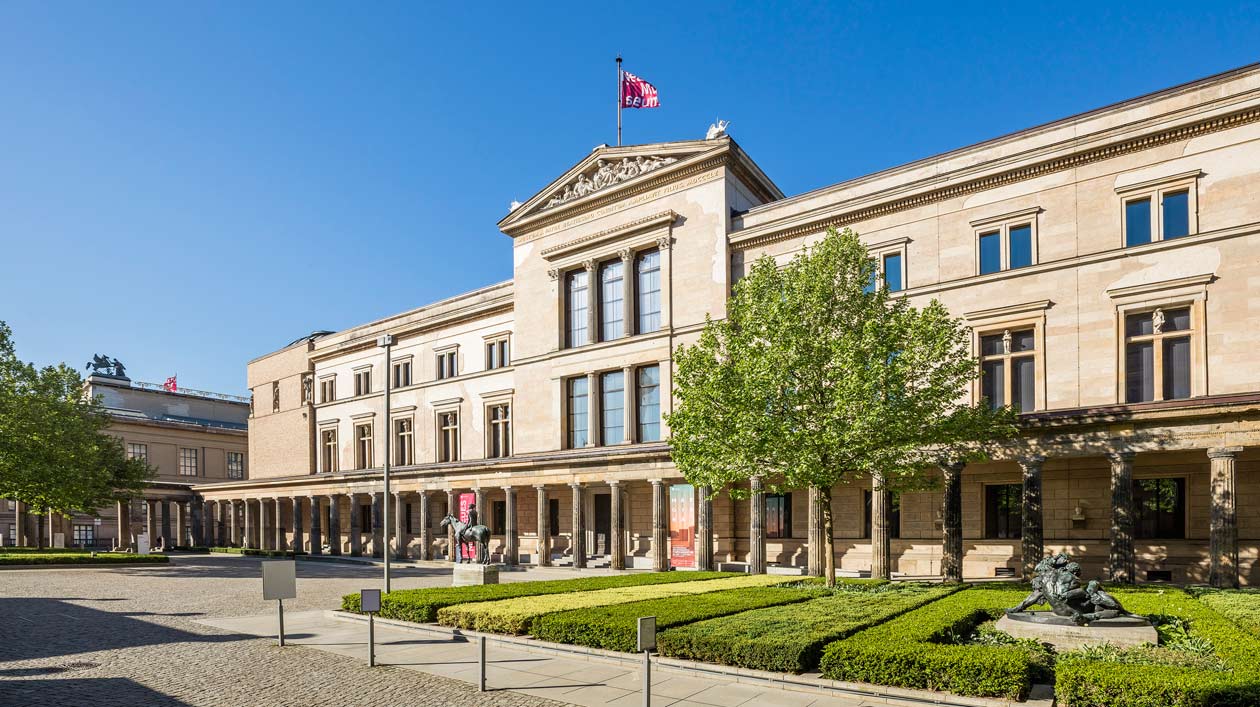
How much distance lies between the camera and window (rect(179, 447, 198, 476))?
287ft

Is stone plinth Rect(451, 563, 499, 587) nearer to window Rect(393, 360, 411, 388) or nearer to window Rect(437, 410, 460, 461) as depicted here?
window Rect(437, 410, 460, 461)

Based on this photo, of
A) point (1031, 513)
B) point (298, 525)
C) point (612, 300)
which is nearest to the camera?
point (1031, 513)

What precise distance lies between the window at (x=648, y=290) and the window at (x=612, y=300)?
109 cm

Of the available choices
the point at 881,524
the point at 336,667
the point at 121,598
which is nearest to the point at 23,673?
the point at 336,667

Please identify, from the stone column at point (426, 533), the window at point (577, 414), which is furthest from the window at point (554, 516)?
the stone column at point (426, 533)

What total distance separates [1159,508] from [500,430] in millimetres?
38190

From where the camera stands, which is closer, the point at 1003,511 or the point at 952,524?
the point at 952,524

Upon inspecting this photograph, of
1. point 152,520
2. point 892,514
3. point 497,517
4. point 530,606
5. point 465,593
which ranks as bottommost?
point 152,520

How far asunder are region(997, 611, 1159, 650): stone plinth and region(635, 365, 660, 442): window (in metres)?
28.3

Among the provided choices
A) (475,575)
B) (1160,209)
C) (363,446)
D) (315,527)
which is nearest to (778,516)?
(475,575)

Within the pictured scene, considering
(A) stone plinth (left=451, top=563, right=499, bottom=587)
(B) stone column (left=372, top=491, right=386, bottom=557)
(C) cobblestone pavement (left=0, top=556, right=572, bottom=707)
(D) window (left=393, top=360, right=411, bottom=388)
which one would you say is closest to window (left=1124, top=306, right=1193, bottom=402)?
Result: (A) stone plinth (left=451, top=563, right=499, bottom=587)

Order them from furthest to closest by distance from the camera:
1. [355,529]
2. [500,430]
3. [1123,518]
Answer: [355,529], [500,430], [1123,518]

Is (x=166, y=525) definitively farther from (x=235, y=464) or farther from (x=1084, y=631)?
(x=1084, y=631)

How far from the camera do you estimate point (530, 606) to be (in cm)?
2234
